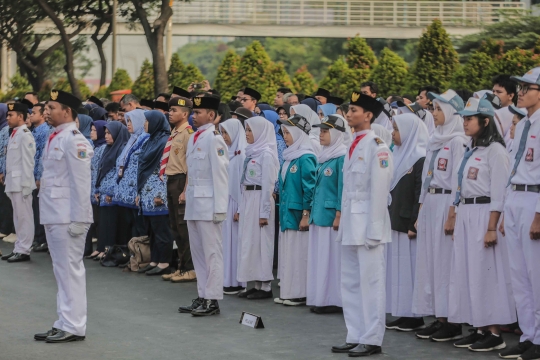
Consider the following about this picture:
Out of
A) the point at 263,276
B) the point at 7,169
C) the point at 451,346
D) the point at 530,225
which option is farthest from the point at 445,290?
the point at 7,169

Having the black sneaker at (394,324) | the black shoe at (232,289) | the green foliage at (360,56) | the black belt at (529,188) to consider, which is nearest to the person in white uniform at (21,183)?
the black shoe at (232,289)

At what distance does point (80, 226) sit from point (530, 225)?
431 centimetres

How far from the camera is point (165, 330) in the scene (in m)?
10.4

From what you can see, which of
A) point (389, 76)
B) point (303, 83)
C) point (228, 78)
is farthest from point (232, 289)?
point (303, 83)

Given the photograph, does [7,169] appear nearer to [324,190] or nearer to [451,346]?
[324,190]

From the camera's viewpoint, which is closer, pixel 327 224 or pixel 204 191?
pixel 204 191

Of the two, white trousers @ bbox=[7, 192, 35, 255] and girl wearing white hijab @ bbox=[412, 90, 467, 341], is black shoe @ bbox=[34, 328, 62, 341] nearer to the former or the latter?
girl wearing white hijab @ bbox=[412, 90, 467, 341]

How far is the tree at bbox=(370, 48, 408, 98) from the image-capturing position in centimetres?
2277

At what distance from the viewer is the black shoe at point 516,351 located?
29.4 feet

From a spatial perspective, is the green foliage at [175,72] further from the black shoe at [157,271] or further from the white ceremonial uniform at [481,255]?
the white ceremonial uniform at [481,255]

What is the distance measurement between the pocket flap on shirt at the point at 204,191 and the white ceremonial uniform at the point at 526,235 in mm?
3544

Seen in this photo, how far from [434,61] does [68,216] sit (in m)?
14.1

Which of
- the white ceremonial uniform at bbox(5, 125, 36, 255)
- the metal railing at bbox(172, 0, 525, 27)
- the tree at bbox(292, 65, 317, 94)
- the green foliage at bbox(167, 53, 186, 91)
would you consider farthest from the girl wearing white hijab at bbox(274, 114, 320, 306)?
the metal railing at bbox(172, 0, 525, 27)

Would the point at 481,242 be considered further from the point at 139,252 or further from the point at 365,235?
the point at 139,252
